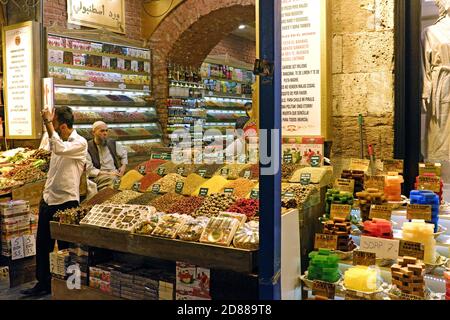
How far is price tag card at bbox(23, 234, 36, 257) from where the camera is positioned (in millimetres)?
5230

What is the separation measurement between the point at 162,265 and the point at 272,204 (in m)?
1.46

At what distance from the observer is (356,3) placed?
3.95 metres

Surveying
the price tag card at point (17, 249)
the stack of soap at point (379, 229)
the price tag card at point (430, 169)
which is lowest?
the price tag card at point (17, 249)

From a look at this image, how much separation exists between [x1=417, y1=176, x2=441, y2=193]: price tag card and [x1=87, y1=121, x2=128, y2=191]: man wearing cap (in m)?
3.85

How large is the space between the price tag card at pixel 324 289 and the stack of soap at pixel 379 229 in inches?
16.0

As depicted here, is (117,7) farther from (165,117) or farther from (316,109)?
(316,109)

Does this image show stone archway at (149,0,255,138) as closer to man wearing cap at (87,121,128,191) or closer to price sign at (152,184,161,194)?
man wearing cap at (87,121,128,191)

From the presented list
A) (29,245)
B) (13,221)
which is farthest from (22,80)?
(29,245)

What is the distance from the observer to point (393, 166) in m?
3.57

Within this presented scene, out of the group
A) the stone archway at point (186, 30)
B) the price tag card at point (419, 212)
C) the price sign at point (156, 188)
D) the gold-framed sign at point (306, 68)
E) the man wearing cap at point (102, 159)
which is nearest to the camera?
the price tag card at point (419, 212)

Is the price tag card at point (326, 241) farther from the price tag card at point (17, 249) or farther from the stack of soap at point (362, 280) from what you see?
the price tag card at point (17, 249)

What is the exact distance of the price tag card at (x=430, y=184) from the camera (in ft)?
10.4

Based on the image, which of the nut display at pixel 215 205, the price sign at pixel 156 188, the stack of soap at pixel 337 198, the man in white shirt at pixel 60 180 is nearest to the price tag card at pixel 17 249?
the man in white shirt at pixel 60 180
